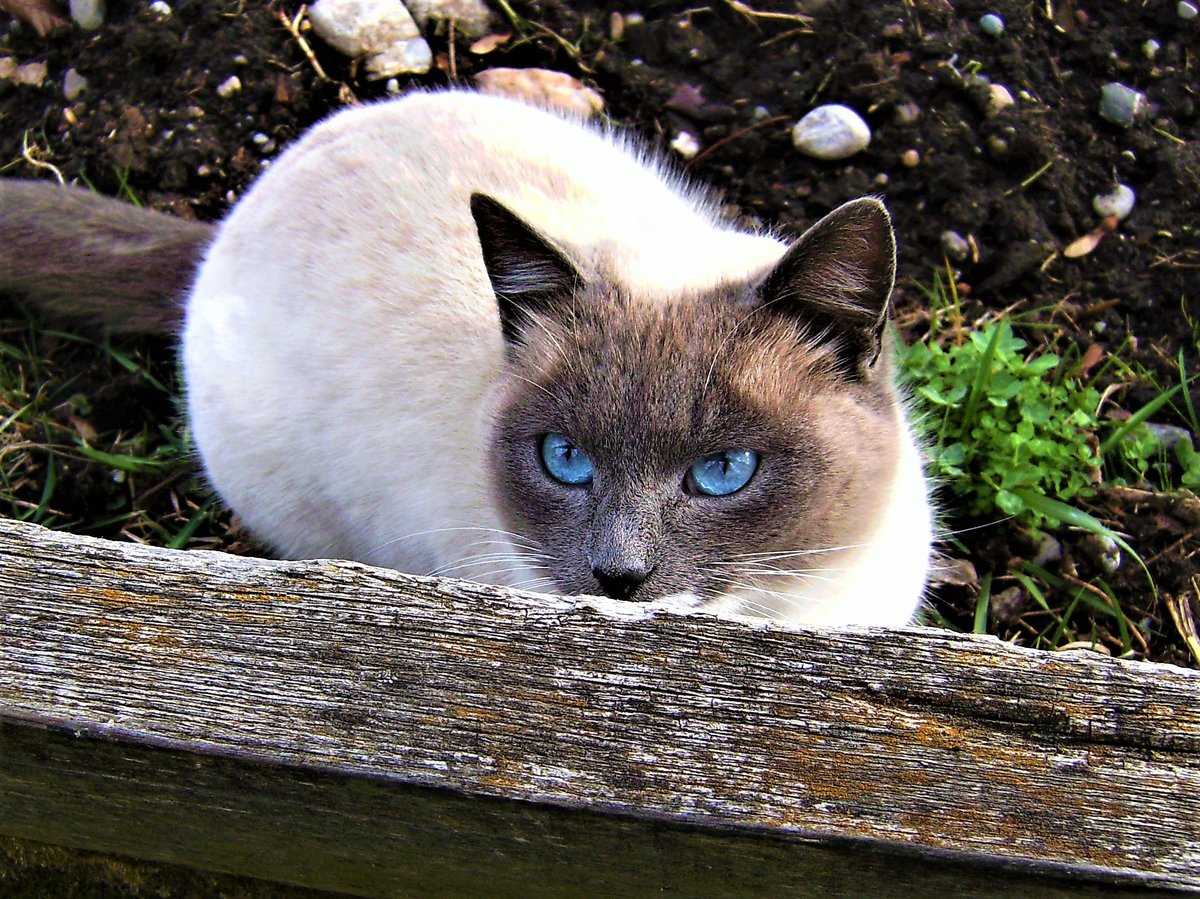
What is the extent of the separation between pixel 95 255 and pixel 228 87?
87cm

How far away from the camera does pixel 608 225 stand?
287 cm

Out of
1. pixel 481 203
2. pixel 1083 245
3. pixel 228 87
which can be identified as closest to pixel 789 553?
pixel 481 203

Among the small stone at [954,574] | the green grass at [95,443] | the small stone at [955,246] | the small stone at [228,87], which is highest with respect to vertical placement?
the small stone at [228,87]

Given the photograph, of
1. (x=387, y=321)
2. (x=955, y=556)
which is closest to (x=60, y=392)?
(x=387, y=321)

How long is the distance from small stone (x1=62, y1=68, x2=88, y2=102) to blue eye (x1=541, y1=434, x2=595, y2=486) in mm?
2558

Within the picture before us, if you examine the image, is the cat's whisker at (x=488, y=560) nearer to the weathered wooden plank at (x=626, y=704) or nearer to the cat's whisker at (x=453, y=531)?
the cat's whisker at (x=453, y=531)

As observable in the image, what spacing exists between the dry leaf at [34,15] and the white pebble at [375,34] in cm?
94

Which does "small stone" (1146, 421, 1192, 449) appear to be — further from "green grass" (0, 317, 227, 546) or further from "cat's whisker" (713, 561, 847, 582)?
"green grass" (0, 317, 227, 546)

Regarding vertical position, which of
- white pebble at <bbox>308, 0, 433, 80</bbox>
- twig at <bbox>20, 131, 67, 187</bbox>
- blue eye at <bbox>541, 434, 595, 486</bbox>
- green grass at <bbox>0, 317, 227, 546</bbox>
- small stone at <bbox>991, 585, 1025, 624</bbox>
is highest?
white pebble at <bbox>308, 0, 433, 80</bbox>

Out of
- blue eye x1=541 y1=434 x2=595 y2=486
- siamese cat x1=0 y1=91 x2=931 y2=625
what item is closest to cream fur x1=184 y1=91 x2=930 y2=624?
siamese cat x1=0 y1=91 x2=931 y2=625

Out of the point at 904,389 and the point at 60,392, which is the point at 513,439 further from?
the point at 60,392

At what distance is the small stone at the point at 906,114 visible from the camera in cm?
364

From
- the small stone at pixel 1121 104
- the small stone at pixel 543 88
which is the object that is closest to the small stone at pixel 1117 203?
the small stone at pixel 1121 104

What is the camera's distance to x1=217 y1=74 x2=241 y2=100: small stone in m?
3.75
